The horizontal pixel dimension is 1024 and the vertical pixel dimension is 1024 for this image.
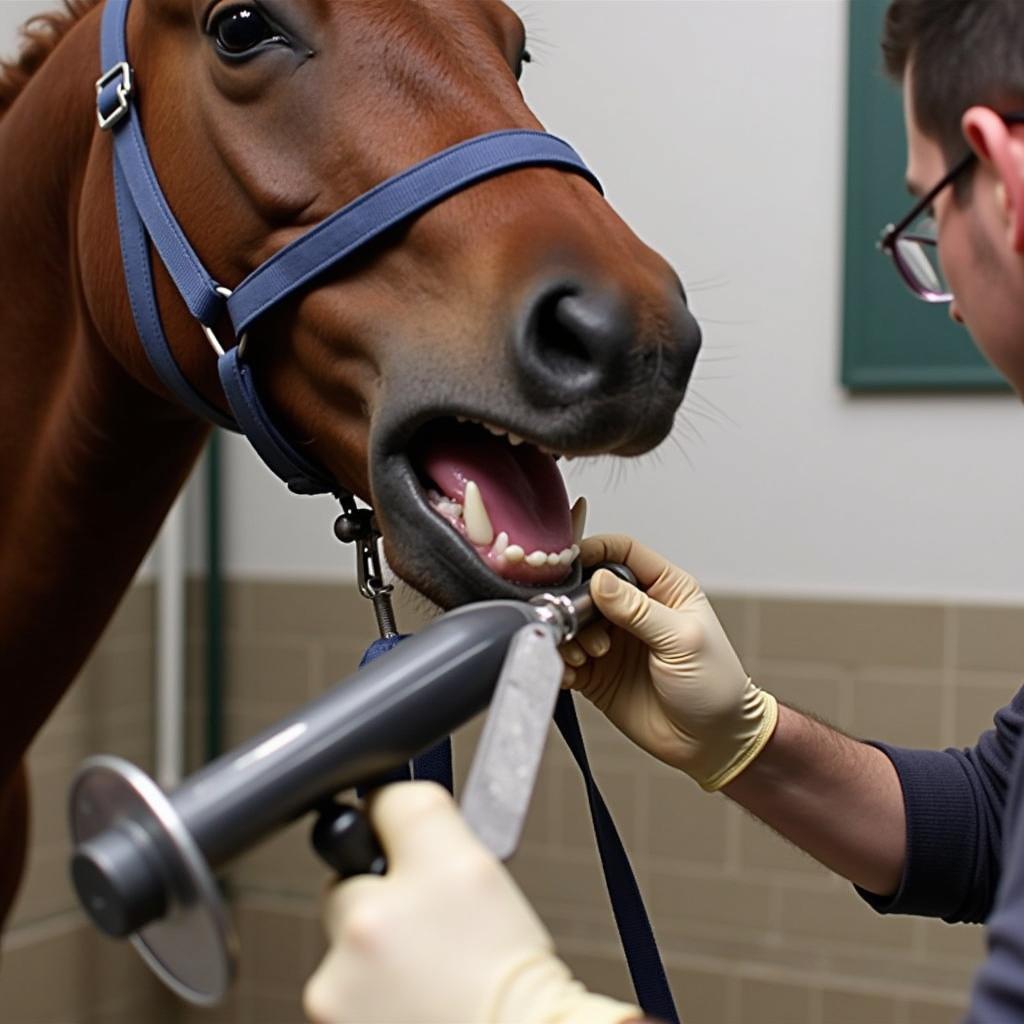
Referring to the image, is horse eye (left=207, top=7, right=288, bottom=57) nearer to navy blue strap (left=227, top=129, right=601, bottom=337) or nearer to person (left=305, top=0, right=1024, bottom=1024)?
navy blue strap (left=227, top=129, right=601, bottom=337)

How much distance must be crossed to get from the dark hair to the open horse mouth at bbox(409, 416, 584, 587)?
277 millimetres

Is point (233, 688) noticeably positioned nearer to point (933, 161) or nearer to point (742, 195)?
point (742, 195)

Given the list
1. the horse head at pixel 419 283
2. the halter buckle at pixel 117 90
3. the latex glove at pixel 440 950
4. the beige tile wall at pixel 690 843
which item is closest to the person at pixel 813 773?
the latex glove at pixel 440 950

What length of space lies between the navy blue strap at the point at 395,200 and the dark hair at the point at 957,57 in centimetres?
22

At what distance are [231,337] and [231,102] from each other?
16cm

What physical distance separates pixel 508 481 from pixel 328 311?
0.54ft

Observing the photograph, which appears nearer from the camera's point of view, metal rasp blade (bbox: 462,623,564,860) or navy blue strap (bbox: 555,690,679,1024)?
metal rasp blade (bbox: 462,623,564,860)

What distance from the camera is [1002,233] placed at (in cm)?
62

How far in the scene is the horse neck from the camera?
1.01 m

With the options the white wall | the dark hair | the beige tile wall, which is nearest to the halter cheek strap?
the dark hair

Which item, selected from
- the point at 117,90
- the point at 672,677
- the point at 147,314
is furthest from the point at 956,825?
the point at 117,90

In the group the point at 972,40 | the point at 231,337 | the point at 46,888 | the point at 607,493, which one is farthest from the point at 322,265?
the point at 46,888

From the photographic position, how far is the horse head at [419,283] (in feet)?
2.33

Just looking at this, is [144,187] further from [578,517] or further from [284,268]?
[578,517]
